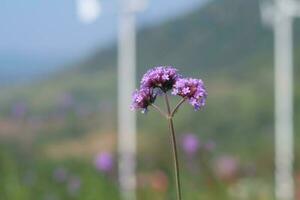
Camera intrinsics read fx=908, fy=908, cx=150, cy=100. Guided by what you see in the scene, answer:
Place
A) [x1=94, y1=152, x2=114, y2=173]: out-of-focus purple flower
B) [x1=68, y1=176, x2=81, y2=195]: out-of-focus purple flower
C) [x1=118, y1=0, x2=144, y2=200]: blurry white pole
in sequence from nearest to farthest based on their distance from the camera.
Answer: [x1=94, y1=152, x2=114, y2=173]: out-of-focus purple flower → [x1=68, y1=176, x2=81, y2=195]: out-of-focus purple flower → [x1=118, y1=0, x2=144, y2=200]: blurry white pole

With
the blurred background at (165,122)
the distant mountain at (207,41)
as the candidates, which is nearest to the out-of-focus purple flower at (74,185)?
the blurred background at (165,122)

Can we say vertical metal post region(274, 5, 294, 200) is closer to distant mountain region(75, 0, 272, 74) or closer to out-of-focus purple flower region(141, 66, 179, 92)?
distant mountain region(75, 0, 272, 74)

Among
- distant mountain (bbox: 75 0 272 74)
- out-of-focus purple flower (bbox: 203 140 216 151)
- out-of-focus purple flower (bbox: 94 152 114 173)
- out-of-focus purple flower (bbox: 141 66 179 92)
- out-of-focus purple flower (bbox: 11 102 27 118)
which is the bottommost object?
out-of-focus purple flower (bbox: 94 152 114 173)

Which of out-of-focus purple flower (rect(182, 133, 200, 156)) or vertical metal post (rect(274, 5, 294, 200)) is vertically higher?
vertical metal post (rect(274, 5, 294, 200))

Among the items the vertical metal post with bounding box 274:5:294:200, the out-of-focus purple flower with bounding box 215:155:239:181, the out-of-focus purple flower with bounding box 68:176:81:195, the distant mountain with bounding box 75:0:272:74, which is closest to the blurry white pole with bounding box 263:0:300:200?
the vertical metal post with bounding box 274:5:294:200

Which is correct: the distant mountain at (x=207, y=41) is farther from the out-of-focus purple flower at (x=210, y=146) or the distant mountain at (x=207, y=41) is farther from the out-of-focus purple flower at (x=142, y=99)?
the out-of-focus purple flower at (x=142, y=99)

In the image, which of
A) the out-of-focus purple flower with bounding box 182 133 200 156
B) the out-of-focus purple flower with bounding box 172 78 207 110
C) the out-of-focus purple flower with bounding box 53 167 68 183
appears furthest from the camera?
the out-of-focus purple flower with bounding box 53 167 68 183
